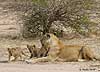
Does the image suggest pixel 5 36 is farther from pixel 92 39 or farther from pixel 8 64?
pixel 8 64

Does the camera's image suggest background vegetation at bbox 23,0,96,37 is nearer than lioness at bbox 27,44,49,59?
No

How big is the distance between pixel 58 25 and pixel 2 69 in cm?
920

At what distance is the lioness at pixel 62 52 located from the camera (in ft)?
44.7

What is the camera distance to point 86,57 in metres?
13.9

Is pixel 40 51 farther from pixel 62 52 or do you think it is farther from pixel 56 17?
pixel 56 17

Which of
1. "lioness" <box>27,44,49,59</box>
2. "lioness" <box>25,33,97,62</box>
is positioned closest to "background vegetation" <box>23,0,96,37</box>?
"lioness" <box>27,44,49,59</box>

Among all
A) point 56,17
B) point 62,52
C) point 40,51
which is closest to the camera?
point 62,52

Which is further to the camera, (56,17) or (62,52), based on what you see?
(56,17)

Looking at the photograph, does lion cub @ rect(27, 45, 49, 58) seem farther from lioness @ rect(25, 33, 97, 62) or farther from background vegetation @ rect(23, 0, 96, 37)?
background vegetation @ rect(23, 0, 96, 37)

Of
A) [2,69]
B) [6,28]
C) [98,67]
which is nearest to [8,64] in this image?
[2,69]

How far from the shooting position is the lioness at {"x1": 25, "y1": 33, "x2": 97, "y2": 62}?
13633mm

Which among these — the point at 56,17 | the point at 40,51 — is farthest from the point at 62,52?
the point at 56,17

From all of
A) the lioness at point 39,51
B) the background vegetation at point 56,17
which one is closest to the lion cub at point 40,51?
the lioness at point 39,51

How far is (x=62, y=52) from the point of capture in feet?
45.0
